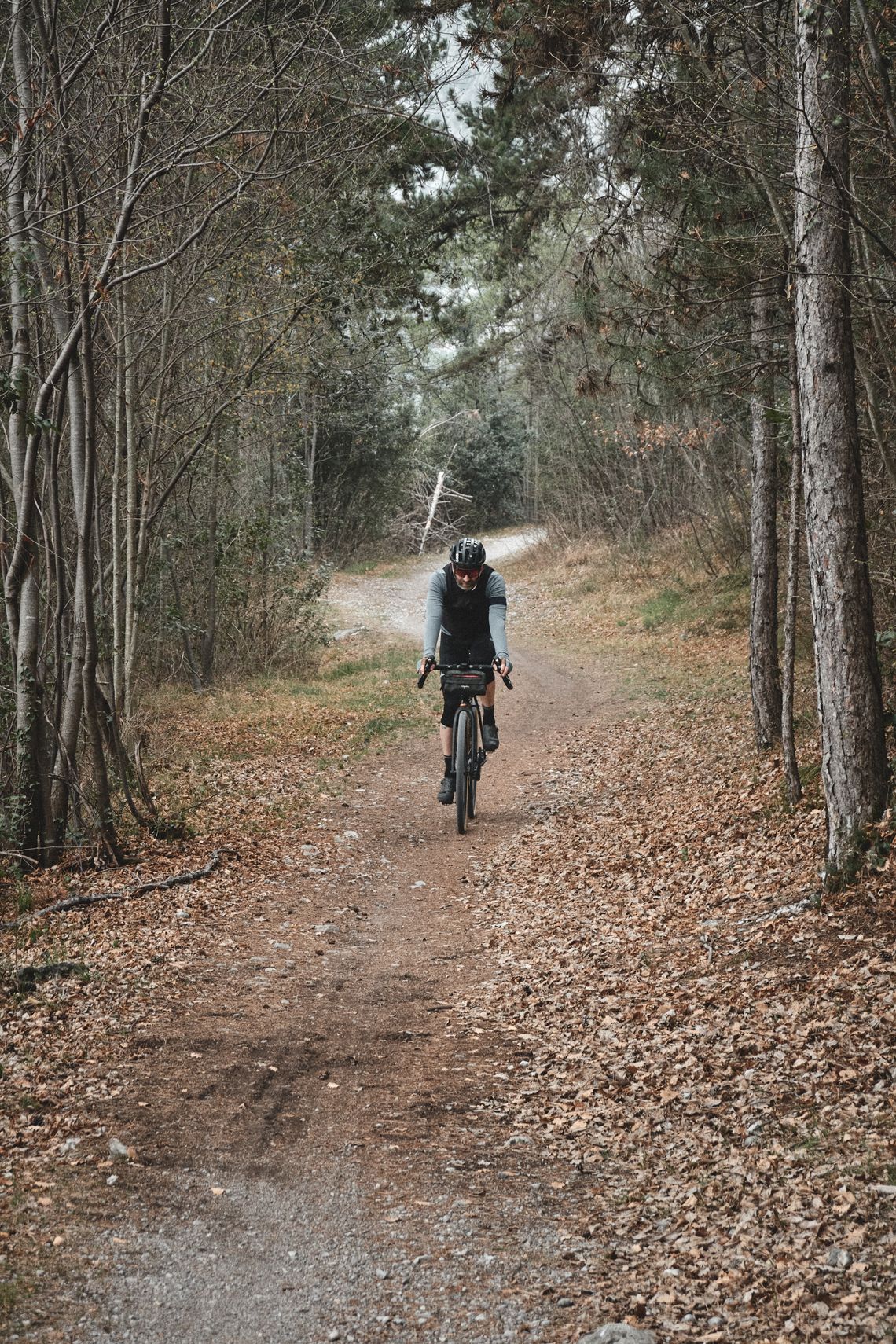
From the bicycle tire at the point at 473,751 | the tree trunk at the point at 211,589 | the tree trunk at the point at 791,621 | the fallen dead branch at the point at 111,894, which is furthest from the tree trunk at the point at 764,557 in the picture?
the tree trunk at the point at 211,589

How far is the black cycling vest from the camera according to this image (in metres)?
9.30

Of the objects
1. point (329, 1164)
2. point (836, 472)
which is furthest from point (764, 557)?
point (329, 1164)

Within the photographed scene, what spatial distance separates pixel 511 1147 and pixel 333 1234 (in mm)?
922

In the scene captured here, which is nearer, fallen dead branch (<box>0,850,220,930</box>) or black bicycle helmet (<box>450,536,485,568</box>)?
fallen dead branch (<box>0,850,220,930</box>)

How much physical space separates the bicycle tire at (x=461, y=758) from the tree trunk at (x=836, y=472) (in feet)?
12.2

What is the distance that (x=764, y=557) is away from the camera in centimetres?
970

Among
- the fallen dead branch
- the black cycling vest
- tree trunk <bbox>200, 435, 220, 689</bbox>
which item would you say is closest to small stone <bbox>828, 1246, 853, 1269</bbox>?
the fallen dead branch

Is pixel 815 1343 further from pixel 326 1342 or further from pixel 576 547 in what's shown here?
pixel 576 547

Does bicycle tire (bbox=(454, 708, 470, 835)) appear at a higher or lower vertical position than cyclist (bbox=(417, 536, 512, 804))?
lower

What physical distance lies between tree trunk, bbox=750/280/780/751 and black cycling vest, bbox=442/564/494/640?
241 cm

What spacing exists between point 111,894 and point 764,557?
6.17 m

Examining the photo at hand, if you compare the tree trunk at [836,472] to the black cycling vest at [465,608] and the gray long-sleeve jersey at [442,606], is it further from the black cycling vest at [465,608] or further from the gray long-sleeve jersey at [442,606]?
the black cycling vest at [465,608]

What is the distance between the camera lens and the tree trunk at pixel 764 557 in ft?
31.2

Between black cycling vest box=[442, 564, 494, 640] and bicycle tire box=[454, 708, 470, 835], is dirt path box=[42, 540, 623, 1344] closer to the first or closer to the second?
bicycle tire box=[454, 708, 470, 835]
